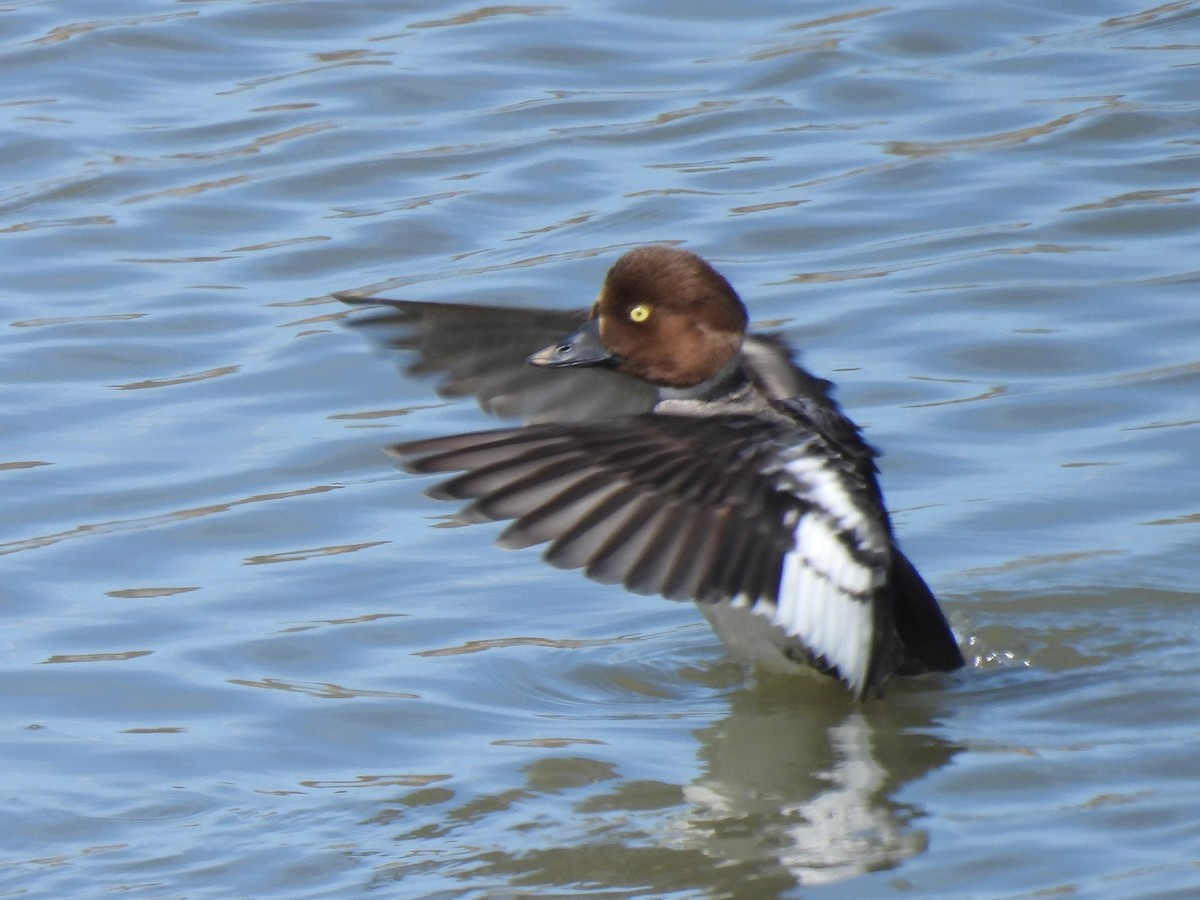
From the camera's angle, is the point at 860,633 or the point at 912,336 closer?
the point at 860,633

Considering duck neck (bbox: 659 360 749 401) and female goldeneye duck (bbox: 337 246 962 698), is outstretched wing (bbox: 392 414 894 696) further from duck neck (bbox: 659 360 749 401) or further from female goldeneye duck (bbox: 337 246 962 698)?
duck neck (bbox: 659 360 749 401)

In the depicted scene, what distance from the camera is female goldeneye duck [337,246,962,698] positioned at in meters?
4.39

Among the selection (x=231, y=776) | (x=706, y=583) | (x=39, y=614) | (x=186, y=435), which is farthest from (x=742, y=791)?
(x=186, y=435)

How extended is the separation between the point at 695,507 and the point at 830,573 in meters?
0.45

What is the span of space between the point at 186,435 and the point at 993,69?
5436mm

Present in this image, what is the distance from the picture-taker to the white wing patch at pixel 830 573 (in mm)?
4719

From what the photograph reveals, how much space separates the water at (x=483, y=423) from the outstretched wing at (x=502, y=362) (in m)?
0.54

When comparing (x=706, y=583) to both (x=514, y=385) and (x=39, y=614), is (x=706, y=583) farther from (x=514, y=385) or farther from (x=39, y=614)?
(x=39, y=614)

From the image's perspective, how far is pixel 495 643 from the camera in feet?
18.7

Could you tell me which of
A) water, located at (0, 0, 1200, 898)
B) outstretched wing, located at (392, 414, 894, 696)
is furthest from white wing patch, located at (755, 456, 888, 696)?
water, located at (0, 0, 1200, 898)

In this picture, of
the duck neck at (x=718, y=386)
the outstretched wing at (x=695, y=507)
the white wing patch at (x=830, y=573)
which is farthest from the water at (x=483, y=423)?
the duck neck at (x=718, y=386)

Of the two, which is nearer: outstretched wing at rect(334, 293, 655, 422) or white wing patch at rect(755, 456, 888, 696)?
white wing patch at rect(755, 456, 888, 696)

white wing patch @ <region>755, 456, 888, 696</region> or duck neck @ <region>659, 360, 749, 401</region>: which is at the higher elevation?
duck neck @ <region>659, 360, 749, 401</region>

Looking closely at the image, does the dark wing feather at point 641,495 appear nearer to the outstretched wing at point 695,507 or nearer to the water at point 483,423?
the outstretched wing at point 695,507
